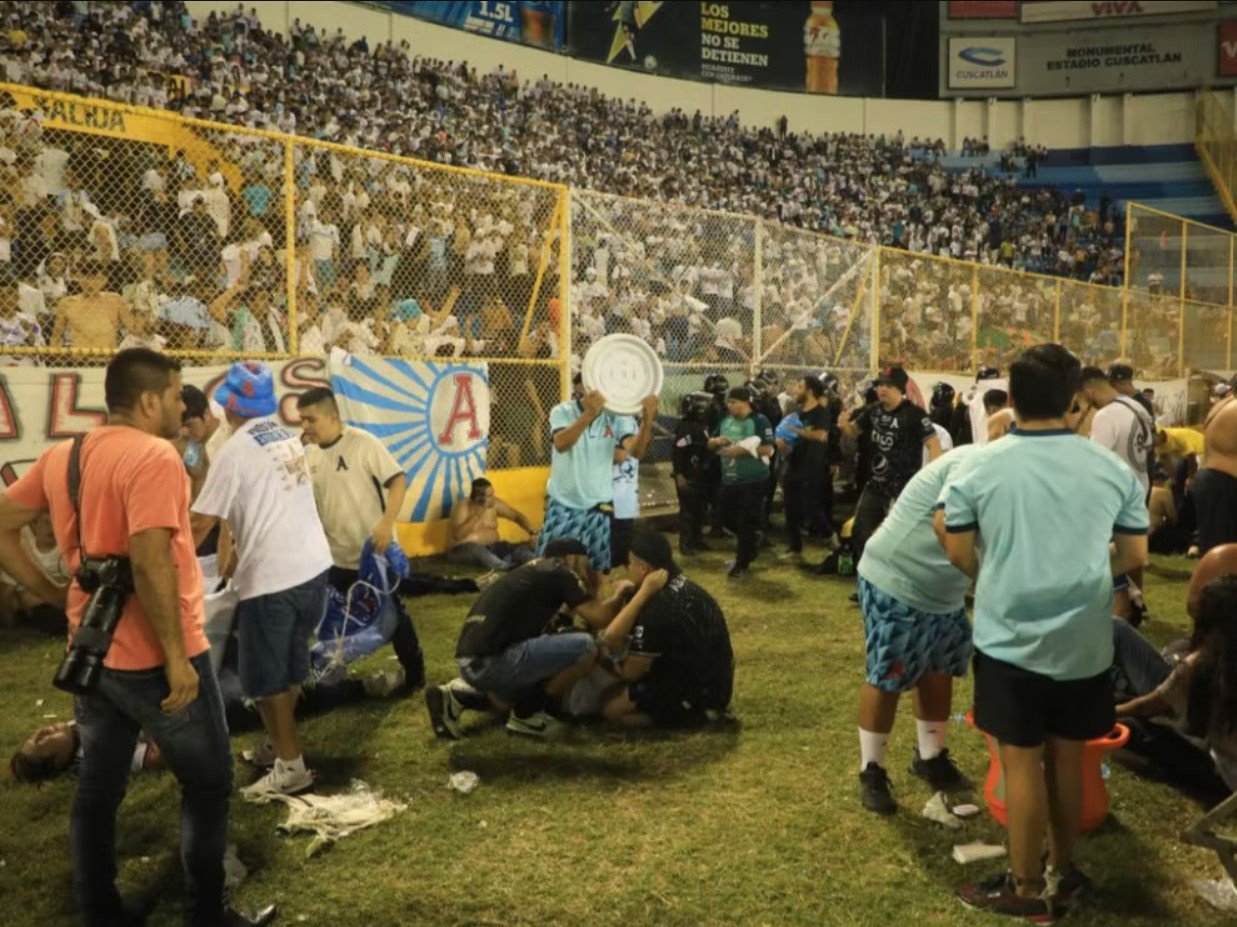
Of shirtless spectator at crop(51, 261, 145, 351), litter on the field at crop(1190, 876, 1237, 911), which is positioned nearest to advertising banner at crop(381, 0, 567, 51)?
shirtless spectator at crop(51, 261, 145, 351)

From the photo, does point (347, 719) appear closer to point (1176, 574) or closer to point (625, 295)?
point (625, 295)

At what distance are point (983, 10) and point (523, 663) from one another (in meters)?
39.1

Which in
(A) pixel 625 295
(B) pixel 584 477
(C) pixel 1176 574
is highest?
(A) pixel 625 295

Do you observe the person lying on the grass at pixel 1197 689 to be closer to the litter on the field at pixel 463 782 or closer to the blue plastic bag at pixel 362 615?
the litter on the field at pixel 463 782

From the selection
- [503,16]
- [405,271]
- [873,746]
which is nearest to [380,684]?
[873,746]

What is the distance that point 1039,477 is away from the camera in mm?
3178

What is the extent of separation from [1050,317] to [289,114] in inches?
548

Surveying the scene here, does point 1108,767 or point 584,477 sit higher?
point 584,477

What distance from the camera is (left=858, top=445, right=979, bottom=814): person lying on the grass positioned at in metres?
4.02

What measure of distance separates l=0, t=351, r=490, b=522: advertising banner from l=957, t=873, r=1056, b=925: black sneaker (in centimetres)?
649

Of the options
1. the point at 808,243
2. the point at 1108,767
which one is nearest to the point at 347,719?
the point at 1108,767

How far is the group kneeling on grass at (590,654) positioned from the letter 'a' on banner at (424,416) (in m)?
4.38

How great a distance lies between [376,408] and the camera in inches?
364

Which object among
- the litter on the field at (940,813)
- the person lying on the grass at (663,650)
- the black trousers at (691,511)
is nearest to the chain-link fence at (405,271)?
the black trousers at (691,511)
